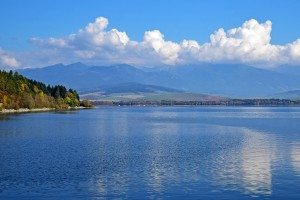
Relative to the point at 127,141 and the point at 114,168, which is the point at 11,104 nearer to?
the point at 127,141

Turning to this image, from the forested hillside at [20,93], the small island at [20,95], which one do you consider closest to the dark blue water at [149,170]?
the small island at [20,95]

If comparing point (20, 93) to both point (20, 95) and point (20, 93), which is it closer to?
point (20, 93)

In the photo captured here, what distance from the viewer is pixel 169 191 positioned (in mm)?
30203

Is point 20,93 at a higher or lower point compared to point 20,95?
higher

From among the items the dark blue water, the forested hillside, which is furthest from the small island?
the dark blue water

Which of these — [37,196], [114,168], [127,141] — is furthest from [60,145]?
[37,196]

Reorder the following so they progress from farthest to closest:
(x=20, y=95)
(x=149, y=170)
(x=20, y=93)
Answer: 1. (x=20, y=95)
2. (x=20, y=93)
3. (x=149, y=170)

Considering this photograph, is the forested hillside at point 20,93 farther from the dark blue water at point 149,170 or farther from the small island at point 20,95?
the dark blue water at point 149,170

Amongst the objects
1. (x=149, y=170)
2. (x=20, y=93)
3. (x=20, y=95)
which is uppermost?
(x=20, y=93)

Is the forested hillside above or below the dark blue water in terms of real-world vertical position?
above

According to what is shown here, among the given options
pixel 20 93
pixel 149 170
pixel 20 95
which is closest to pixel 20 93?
pixel 20 93

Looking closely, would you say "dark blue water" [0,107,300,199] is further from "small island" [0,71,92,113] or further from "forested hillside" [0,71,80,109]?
"forested hillside" [0,71,80,109]

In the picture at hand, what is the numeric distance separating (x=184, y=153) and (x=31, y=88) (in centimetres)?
14353

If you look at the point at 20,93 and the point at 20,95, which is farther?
the point at 20,95
